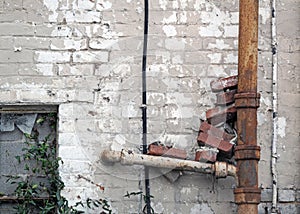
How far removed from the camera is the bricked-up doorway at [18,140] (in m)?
3.96

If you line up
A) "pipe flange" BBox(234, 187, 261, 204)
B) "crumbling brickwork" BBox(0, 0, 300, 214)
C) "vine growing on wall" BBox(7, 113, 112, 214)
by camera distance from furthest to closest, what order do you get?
"crumbling brickwork" BBox(0, 0, 300, 214) → "vine growing on wall" BBox(7, 113, 112, 214) → "pipe flange" BBox(234, 187, 261, 204)

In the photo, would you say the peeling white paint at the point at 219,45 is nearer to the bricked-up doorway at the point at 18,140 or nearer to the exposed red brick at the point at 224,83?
the exposed red brick at the point at 224,83

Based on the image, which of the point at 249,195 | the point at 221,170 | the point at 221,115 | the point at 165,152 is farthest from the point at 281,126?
the point at 165,152

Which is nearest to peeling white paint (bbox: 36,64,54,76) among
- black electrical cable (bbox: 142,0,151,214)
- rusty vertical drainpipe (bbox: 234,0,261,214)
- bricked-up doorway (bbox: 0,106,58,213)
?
bricked-up doorway (bbox: 0,106,58,213)

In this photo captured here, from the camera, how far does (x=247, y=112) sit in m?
3.72

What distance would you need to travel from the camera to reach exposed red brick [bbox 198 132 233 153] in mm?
3914

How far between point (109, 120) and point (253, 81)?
2.86ft

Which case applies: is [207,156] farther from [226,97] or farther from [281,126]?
[281,126]

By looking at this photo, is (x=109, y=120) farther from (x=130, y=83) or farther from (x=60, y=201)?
(x=60, y=201)

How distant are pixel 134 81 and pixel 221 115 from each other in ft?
1.81

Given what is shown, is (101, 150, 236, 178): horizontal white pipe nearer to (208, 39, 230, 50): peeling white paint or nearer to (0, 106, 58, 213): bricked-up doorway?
(0, 106, 58, 213): bricked-up doorway

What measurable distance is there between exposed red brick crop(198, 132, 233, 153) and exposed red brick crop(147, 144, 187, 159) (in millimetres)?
133

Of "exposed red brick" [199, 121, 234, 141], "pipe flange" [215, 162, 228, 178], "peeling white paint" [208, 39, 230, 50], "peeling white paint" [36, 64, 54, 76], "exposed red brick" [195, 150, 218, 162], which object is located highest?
"peeling white paint" [208, 39, 230, 50]

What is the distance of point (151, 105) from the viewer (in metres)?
4.01
